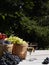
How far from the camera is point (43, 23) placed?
9109 millimetres

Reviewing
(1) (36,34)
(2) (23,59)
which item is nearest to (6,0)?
(1) (36,34)

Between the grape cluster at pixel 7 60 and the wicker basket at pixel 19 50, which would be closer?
the grape cluster at pixel 7 60

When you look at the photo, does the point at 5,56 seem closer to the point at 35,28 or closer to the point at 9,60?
the point at 9,60

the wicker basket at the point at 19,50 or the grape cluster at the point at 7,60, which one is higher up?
the wicker basket at the point at 19,50

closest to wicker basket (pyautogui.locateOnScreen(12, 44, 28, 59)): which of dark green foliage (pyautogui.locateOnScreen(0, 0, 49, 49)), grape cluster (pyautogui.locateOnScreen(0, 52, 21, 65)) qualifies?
grape cluster (pyautogui.locateOnScreen(0, 52, 21, 65))

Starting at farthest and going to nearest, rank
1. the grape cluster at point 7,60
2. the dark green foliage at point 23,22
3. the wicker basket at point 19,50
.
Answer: the dark green foliage at point 23,22 < the wicker basket at point 19,50 < the grape cluster at point 7,60

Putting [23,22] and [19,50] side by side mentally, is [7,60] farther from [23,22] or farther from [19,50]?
[23,22]

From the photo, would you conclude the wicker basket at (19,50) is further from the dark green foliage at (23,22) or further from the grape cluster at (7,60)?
the dark green foliage at (23,22)

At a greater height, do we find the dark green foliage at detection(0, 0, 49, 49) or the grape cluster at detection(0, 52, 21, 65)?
the dark green foliage at detection(0, 0, 49, 49)

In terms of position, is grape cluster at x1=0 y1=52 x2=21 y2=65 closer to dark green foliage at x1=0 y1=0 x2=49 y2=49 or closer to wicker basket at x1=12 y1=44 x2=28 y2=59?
wicker basket at x1=12 y1=44 x2=28 y2=59

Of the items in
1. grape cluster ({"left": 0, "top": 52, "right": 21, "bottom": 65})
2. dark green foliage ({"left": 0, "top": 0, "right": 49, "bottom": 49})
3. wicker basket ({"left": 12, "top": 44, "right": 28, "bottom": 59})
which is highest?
dark green foliage ({"left": 0, "top": 0, "right": 49, "bottom": 49})

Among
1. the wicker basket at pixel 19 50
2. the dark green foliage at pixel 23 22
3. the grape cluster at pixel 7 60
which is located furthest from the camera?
the dark green foliage at pixel 23 22

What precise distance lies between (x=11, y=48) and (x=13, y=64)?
401 millimetres

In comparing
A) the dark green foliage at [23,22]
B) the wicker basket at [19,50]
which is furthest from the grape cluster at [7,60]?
the dark green foliage at [23,22]
